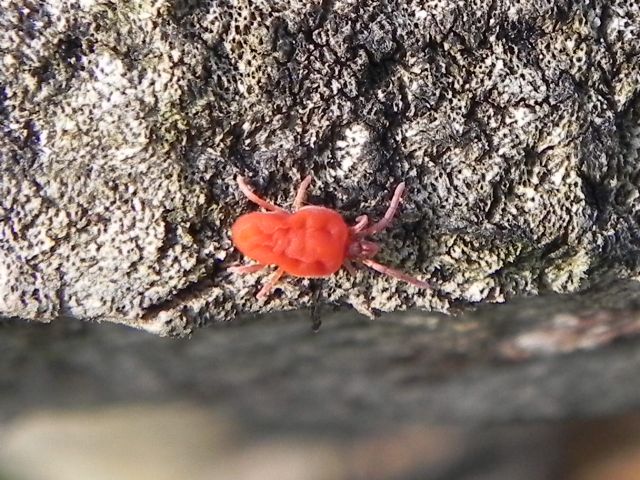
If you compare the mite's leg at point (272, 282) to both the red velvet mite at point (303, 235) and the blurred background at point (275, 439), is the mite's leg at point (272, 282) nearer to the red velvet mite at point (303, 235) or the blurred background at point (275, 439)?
the red velvet mite at point (303, 235)

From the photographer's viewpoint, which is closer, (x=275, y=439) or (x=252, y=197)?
(x=252, y=197)

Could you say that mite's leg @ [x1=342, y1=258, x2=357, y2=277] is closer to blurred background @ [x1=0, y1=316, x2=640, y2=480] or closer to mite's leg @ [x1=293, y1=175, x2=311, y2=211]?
mite's leg @ [x1=293, y1=175, x2=311, y2=211]

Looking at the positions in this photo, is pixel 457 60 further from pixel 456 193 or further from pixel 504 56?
pixel 456 193

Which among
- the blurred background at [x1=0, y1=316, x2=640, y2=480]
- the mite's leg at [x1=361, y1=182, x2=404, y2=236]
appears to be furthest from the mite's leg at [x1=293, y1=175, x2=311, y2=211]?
the blurred background at [x1=0, y1=316, x2=640, y2=480]

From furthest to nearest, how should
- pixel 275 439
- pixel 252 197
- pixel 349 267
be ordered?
pixel 275 439 < pixel 349 267 < pixel 252 197

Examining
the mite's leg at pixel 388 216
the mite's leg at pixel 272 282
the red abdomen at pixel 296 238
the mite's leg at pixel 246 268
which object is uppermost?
the mite's leg at pixel 388 216

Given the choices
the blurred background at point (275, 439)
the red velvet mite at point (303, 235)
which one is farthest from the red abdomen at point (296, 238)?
the blurred background at point (275, 439)

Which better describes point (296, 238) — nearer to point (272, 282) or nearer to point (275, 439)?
point (272, 282)

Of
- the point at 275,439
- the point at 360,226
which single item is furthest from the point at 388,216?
the point at 275,439
